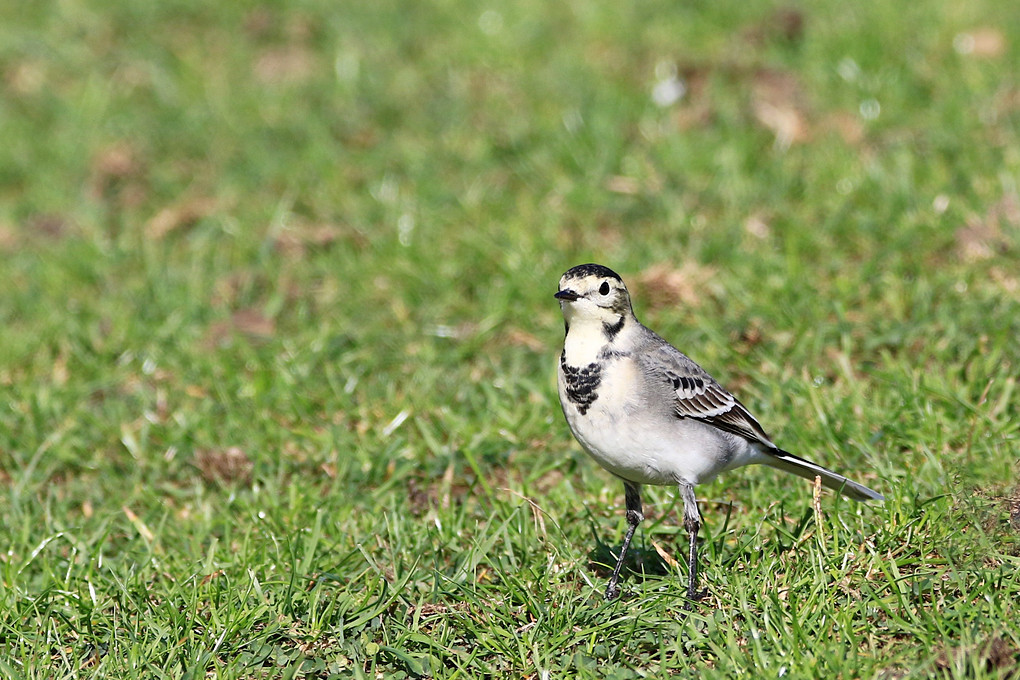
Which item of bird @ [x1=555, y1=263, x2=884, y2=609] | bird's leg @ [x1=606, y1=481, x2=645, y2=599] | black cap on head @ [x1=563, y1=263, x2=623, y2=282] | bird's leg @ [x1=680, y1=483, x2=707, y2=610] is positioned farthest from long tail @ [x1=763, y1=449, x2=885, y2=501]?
black cap on head @ [x1=563, y1=263, x2=623, y2=282]

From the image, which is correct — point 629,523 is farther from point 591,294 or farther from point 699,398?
point 591,294

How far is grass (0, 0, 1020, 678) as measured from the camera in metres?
4.47

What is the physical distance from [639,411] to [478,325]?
2.73 metres

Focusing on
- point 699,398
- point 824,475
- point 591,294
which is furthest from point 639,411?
point 824,475

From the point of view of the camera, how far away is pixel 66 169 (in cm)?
940

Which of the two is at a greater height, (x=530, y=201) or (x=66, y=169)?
(x=530, y=201)

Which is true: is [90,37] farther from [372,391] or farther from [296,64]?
[372,391]

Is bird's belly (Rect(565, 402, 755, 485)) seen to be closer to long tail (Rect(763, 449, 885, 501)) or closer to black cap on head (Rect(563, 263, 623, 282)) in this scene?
long tail (Rect(763, 449, 885, 501))

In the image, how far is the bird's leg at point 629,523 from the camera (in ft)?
15.0

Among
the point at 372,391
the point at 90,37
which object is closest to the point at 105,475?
the point at 372,391

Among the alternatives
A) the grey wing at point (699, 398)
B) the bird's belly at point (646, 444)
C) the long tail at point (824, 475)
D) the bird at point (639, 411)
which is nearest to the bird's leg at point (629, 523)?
the bird at point (639, 411)

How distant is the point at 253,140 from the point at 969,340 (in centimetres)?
582

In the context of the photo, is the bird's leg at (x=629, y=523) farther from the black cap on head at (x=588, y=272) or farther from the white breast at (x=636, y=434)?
the black cap on head at (x=588, y=272)

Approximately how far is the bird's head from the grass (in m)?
0.93
